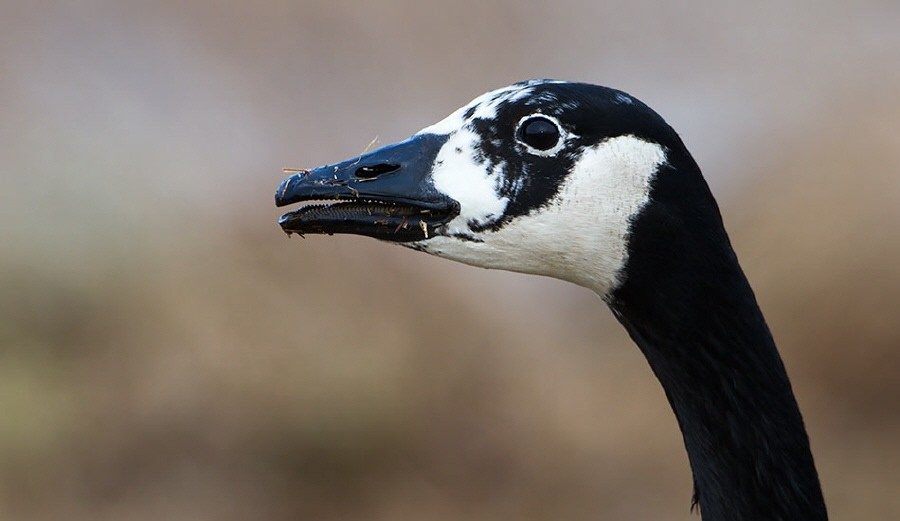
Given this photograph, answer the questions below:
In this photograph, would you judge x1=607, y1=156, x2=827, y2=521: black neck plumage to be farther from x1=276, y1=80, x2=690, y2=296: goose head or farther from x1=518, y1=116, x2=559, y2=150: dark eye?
x1=518, y1=116, x2=559, y2=150: dark eye

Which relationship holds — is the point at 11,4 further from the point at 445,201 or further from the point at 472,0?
the point at 445,201

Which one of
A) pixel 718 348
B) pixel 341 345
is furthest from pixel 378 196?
pixel 341 345

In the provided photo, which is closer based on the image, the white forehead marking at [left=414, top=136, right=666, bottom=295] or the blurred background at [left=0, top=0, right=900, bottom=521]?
the white forehead marking at [left=414, top=136, right=666, bottom=295]

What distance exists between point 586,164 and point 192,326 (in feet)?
14.6

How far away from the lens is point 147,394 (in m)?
6.52

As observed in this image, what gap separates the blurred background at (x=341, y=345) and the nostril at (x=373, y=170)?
3.91 meters

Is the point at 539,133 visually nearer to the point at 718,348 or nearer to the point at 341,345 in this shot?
the point at 718,348

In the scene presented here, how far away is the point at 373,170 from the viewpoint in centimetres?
272

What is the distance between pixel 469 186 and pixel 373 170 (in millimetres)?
250

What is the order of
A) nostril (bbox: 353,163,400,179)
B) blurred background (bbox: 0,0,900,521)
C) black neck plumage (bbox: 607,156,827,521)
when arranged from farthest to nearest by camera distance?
blurred background (bbox: 0,0,900,521)
nostril (bbox: 353,163,400,179)
black neck plumage (bbox: 607,156,827,521)

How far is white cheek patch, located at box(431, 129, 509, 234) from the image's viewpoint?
2660mm

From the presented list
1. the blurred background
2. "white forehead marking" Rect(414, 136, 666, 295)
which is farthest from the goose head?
the blurred background

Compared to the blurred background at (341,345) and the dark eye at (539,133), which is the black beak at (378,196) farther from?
the blurred background at (341,345)

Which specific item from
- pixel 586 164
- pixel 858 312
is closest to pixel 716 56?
pixel 858 312
